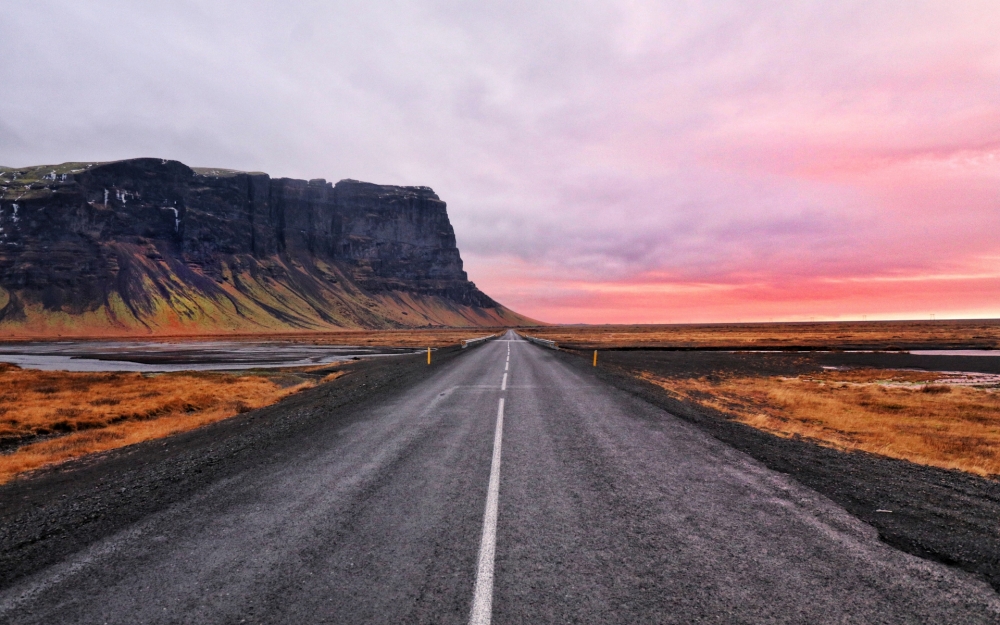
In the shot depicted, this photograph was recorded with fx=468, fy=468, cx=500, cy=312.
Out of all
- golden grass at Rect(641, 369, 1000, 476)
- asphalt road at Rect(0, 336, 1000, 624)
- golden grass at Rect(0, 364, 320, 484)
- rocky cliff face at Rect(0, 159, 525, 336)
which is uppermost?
rocky cliff face at Rect(0, 159, 525, 336)

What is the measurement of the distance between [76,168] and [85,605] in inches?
9695

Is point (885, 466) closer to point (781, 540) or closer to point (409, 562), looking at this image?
point (781, 540)

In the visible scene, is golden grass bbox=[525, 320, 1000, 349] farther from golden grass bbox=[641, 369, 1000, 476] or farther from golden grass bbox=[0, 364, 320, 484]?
golden grass bbox=[0, 364, 320, 484]

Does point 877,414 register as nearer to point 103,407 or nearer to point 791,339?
point 103,407

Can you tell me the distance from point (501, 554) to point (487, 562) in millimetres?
213

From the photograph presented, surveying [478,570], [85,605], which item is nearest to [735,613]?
[478,570]

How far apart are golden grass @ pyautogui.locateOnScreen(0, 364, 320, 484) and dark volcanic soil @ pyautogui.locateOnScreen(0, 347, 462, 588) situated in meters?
1.75

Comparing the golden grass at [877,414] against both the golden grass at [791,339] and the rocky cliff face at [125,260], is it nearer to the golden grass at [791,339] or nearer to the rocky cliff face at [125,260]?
the golden grass at [791,339]

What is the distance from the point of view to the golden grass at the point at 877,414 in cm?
1100

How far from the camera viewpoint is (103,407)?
64.8ft

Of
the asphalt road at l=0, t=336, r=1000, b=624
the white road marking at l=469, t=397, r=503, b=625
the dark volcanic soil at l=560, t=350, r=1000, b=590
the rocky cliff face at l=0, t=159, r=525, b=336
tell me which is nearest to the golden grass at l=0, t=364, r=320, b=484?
the asphalt road at l=0, t=336, r=1000, b=624

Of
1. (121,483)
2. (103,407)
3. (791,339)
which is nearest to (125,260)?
(103,407)

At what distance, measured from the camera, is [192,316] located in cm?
15350

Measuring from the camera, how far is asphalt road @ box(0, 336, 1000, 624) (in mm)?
3691
